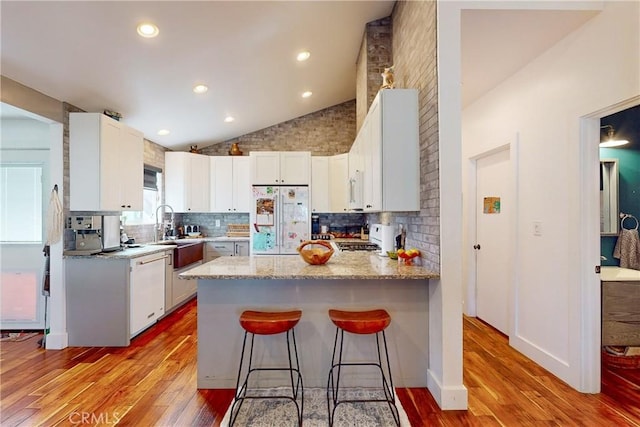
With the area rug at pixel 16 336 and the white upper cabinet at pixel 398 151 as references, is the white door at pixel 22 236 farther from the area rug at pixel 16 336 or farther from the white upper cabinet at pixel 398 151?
the white upper cabinet at pixel 398 151

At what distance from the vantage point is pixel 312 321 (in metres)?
2.39

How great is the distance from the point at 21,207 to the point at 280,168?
10.8 ft

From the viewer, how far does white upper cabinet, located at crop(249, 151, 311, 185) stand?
16.0ft

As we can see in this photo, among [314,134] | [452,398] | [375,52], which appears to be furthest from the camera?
[314,134]

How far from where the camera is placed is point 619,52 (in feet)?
6.82

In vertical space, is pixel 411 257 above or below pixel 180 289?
above

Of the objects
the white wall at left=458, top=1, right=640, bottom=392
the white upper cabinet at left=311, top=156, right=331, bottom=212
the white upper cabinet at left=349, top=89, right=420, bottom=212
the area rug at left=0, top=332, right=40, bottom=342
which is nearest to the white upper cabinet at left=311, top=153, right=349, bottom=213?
the white upper cabinet at left=311, top=156, right=331, bottom=212

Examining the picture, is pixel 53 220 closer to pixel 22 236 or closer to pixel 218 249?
pixel 22 236

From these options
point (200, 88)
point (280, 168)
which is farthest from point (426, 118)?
point (280, 168)

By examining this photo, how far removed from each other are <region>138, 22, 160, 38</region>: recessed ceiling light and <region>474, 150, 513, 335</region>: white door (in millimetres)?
3690

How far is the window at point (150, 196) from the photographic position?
15.4ft

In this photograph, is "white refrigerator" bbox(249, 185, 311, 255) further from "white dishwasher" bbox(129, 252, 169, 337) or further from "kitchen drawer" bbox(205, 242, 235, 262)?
"white dishwasher" bbox(129, 252, 169, 337)

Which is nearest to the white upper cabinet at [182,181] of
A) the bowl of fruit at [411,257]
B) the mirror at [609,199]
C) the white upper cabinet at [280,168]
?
the white upper cabinet at [280,168]

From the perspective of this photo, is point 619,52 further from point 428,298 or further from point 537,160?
point 428,298
